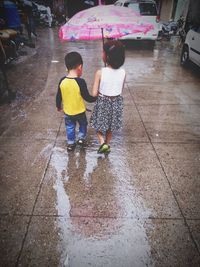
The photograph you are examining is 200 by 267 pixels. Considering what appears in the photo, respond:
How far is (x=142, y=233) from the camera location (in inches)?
105

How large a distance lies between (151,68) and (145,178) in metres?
6.36

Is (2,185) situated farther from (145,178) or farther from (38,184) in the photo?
(145,178)

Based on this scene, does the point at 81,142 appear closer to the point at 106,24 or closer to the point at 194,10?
the point at 106,24

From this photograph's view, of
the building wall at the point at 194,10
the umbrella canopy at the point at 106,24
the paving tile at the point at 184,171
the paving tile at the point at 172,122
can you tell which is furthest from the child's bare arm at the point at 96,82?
the building wall at the point at 194,10

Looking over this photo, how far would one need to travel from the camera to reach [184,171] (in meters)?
3.62

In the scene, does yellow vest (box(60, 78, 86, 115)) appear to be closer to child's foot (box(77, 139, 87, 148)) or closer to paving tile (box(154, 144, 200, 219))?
child's foot (box(77, 139, 87, 148))

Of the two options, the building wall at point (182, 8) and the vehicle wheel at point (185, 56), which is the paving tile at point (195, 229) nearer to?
the vehicle wheel at point (185, 56)

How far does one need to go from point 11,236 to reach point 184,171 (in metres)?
2.48

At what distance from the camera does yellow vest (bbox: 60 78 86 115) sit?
3.35m

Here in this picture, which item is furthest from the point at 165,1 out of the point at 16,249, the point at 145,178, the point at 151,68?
the point at 16,249

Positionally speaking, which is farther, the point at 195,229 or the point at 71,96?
the point at 71,96

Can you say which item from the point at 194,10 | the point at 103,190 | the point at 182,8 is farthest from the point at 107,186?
the point at 182,8

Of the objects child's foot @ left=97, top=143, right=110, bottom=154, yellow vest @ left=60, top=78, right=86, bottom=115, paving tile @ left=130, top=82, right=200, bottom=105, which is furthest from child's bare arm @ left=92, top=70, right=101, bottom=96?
paving tile @ left=130, top=82, right=200, bottom=105

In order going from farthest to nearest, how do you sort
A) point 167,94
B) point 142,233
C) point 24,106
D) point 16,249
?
1. point 167,94
2. point 24,106
3. point 142,233
4. point 16,249
